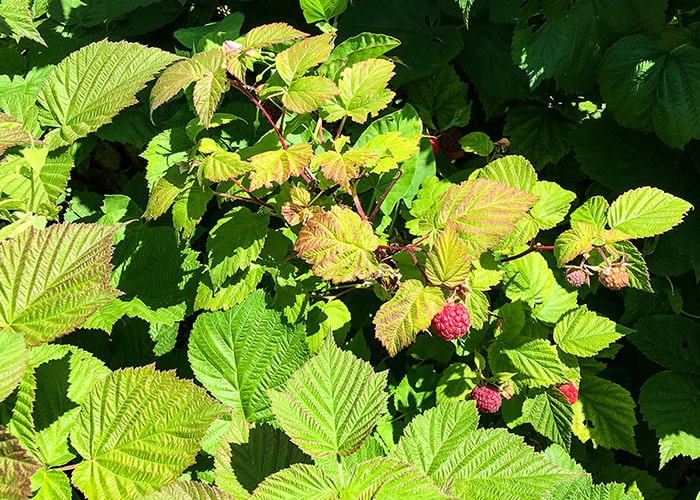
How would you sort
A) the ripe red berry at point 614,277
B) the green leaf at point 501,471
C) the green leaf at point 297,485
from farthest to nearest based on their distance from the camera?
the ripe red berry at point 614,277
the green leaf at point 501,471
the green leaf at point 297,485

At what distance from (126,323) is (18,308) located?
2.06 feet

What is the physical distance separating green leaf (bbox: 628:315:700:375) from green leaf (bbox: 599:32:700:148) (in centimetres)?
49

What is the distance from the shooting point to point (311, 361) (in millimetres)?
877

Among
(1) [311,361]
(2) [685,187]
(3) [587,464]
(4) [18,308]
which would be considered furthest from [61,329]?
(2) [685,187]

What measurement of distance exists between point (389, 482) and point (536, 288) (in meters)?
0.74

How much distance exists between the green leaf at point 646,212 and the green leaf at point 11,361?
1025 millimetres

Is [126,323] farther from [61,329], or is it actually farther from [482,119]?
[482,119]

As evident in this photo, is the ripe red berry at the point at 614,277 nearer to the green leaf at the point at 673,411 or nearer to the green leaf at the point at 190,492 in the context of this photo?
the green leaf at the point at 673,411

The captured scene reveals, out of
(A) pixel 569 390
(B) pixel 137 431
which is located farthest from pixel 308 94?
(A) pixel 569 390

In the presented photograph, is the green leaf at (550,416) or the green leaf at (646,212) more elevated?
the green leaf at (646,212)

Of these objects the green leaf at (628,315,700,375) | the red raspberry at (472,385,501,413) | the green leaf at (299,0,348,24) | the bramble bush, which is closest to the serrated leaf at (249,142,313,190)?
the bramble bush

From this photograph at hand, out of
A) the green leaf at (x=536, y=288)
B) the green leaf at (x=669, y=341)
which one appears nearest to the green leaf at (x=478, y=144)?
the green leaf at (x=536, y=288)

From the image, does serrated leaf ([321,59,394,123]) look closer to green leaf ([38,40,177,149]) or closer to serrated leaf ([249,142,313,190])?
serrated leaf ([249,142,313,190])

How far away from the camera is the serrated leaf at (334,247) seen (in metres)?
1.04
